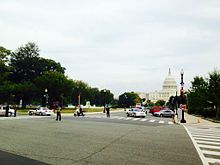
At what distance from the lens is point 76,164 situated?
8625 mm

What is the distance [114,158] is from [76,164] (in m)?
1.57

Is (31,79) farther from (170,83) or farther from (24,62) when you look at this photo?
(170,83)

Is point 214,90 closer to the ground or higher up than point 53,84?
closer to the ground

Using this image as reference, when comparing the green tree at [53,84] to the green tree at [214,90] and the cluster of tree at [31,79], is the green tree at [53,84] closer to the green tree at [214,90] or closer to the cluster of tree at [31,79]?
the cluster of tree at [31,79]

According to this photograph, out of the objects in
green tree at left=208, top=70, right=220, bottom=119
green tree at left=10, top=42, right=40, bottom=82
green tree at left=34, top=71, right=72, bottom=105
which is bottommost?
green tree at left=208, top=70, right=220, bottom=119

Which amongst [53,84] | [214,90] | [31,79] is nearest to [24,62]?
[31,79]

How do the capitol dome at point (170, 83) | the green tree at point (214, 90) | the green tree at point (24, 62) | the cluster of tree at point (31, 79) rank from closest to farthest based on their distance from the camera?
the green tree at point (214, 90) < the cluster of tree at point (31, 79) < the green tree at point (24, 62) < the capitol dome at point (170, 83)

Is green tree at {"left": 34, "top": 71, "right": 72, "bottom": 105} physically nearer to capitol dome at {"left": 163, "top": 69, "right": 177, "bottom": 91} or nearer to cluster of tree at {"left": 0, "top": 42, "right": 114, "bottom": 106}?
cluster of tree at {"left": 0, "top": 42, "right": 114, "bottom": 106}

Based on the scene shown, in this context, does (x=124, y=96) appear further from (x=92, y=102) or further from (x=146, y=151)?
(x=146, y=151)

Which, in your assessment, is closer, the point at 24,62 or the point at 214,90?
the point at 214,90

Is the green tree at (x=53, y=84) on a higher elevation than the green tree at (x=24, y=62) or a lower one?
lower

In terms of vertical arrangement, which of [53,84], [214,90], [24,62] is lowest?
[214,90]

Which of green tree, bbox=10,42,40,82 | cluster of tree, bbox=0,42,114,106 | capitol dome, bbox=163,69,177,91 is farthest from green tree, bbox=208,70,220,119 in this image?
capitol dome, bbox=163,69,177,91

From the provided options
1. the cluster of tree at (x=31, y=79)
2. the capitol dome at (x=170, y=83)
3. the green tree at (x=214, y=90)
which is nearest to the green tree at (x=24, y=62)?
the cluster of tree at (x=31, y=79)
